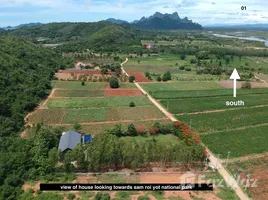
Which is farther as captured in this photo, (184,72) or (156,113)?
(184,72)

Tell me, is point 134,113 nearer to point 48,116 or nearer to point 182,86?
point 48,116

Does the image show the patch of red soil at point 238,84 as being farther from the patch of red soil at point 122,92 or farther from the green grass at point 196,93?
the patch of red soil at point 122,92

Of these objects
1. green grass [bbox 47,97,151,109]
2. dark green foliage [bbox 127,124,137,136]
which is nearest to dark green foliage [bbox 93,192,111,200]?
dark green foliage [bbox 127,124,137,136]

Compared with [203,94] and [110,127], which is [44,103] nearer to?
[110,127]

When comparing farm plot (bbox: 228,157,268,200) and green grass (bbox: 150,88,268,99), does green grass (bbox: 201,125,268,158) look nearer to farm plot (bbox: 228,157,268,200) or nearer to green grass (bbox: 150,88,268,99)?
farm plot (bbox: 228,157,268,200)

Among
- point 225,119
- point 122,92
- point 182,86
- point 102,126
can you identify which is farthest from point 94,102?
point 225,119

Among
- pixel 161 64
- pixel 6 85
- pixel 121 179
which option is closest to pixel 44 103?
pixel 6 85
